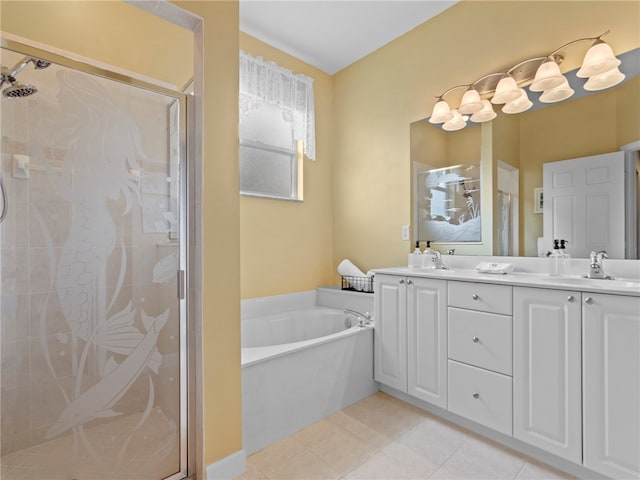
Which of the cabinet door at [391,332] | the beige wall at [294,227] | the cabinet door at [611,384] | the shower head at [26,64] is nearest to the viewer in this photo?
the shower head at [26,64]

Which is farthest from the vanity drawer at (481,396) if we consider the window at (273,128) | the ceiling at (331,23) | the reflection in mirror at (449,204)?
the ceiling at (331,23)

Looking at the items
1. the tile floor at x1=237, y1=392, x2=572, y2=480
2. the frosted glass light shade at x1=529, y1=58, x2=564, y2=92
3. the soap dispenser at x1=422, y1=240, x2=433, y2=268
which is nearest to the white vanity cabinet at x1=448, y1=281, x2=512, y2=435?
the tile floor at x1=237, y1=392, x2=572, y2=480

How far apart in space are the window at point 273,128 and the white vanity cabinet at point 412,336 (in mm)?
1294

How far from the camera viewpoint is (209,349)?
1440mm

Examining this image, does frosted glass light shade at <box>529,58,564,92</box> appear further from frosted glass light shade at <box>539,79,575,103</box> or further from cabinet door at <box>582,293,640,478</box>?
cabinet door at <box>582,293,640,478</box>

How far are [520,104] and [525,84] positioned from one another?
128 mm

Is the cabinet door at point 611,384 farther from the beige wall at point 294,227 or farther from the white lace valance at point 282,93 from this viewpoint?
the white lace valance at point 282,93

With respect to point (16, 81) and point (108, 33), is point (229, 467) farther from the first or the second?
point (108, 33)

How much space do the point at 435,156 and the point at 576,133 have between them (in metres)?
0.88

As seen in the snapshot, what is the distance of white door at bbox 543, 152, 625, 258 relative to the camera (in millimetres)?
1675

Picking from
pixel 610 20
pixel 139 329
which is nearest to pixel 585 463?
pixel 139 329

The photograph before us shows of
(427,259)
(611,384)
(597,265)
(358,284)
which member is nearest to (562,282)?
(597,265)

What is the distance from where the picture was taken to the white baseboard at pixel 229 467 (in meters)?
1.42

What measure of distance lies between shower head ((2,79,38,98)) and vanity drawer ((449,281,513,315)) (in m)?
2.07
